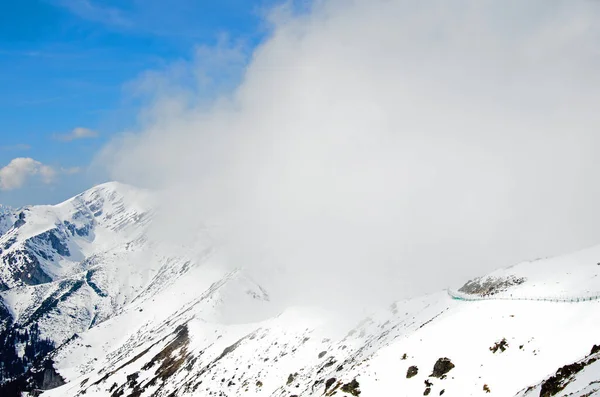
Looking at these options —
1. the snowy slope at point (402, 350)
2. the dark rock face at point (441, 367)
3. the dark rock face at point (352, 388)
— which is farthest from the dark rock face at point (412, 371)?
the dark rock face at point (352, 388)

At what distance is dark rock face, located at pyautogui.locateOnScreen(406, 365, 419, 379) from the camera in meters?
46.5

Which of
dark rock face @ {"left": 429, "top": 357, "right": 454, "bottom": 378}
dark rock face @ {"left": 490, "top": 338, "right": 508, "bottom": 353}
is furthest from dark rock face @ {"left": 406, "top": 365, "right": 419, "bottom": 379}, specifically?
dark rock face @ {"left": 490, "top": 338, "right": 508, "bottom": 353}

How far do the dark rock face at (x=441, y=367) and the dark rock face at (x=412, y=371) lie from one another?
8.11 feet

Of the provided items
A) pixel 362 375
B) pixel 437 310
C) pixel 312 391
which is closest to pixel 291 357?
pixel 312 391

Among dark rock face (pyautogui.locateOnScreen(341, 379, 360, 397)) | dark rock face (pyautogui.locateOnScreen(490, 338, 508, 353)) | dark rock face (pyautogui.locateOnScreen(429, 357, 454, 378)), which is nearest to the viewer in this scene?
dark rock face (pyautogui.locateOnScreen(490, 338, 508, 353))

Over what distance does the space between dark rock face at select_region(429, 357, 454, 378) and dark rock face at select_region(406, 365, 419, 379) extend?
2472 millimetres

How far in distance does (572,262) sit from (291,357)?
5589 centimetres

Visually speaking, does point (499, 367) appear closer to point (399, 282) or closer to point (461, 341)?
point (461, 341)

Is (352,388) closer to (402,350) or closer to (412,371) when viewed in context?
(412,371)

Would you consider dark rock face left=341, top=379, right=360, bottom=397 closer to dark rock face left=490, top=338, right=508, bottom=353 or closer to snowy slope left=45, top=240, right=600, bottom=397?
snowy slope left=45, top=240, right=600, bottom=397

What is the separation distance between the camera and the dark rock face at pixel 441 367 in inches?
1708

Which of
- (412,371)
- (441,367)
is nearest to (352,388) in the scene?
(412,371)

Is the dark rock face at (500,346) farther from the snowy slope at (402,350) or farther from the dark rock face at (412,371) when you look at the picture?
the dark rock face at (412,371)

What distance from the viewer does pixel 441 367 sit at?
145 feet
